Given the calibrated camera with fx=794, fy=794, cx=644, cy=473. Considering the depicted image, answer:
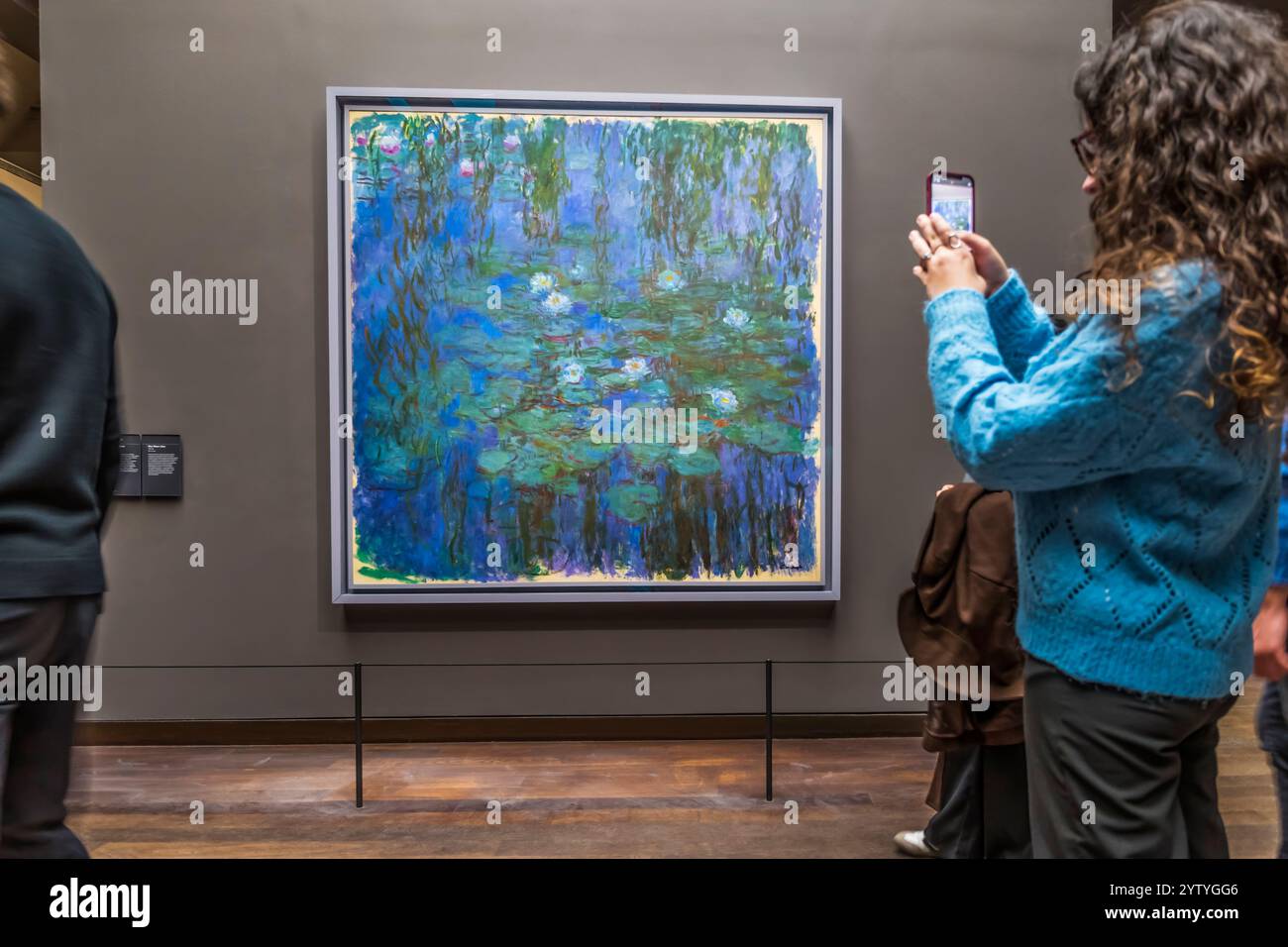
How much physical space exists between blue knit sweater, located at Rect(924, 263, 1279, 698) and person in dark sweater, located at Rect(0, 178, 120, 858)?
5.29 feet

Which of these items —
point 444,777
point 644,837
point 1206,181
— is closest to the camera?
point 1206,181

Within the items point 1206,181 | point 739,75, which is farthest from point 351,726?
point 1206,181

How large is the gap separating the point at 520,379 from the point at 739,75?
6.07 feet

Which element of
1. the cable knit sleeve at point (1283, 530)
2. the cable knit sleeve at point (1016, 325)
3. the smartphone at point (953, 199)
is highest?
the smartphone at point (953, 199)

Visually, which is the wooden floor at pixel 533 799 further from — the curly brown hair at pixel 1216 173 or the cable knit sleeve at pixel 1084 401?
the curly brown hair at pixel 1216 173

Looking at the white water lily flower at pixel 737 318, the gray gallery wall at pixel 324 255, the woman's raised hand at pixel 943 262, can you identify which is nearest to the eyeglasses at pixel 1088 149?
the woman's raised hand at pixel 943 262

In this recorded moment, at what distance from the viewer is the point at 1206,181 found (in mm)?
1038

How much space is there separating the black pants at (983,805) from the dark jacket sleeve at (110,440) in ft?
8.08

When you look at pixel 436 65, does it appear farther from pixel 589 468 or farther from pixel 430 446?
pixel 589 468

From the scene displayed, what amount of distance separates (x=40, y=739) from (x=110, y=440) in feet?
2.04

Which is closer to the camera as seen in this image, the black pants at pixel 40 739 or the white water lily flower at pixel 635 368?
the black pants at pixel 40 739

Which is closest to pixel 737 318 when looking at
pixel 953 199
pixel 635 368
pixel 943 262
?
pixel 635 368

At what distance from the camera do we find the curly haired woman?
39.8 inches

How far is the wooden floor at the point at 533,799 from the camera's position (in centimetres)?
292
